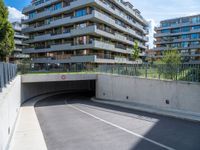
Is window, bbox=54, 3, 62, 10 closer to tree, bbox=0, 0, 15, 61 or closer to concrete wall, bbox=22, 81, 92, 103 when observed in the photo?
tree, bbox=0, 0, 15, 61

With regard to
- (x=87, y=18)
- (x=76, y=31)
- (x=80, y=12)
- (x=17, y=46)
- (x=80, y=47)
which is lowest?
(x=80, y=47)

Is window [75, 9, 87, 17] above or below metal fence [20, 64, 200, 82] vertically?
above

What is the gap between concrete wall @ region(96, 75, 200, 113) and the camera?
11977 mm

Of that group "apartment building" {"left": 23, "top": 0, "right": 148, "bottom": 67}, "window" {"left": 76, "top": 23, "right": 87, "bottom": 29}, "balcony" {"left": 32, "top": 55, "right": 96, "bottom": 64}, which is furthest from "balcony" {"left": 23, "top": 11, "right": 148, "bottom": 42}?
"balcony" {"left": 32, "top": 55, "right": 96, "bottom": 64}

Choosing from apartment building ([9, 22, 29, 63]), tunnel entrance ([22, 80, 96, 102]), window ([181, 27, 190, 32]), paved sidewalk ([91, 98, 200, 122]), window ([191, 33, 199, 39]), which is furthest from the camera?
window ([181, 27, 190, 32])

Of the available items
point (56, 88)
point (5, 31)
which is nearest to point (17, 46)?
point (5, 31)

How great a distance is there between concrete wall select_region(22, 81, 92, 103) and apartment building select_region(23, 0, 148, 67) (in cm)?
404

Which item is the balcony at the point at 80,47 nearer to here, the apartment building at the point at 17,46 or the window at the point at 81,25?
the window at the point at 81,25

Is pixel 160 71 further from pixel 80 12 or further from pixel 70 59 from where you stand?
pixel 80 12

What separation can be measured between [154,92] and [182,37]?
198ft

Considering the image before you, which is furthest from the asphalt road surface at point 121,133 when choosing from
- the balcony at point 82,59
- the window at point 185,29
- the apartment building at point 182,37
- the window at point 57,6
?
the window at point 185,29

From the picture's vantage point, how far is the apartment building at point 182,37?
63281 millimetres

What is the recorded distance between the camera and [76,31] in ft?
118

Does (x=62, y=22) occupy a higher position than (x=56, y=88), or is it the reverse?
(x=62, y=22)
